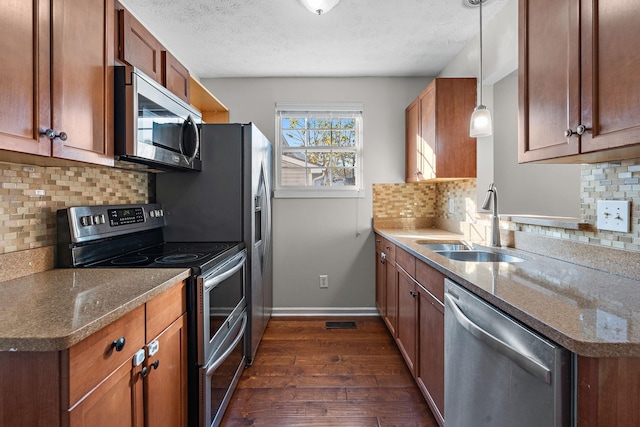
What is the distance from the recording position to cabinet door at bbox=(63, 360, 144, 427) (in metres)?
0.79

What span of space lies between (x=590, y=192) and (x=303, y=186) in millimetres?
2248

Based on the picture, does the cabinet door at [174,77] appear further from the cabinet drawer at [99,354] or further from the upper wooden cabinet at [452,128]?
the upper wooden cabinet at [452,128]

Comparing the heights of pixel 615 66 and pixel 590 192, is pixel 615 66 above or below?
above

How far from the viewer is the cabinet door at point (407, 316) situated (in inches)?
76.0

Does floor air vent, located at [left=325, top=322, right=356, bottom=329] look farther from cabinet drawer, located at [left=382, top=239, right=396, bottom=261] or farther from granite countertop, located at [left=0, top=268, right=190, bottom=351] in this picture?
granite countertop, located at [left=0, top=268, right=190, bottom=351]

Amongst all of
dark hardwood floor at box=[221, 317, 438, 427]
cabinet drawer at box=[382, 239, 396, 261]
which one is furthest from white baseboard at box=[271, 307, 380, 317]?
cabinet drawer at box=[382, 239, 396, 261]

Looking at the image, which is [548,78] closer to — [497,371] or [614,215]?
[614,215]

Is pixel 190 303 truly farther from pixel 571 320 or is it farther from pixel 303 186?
pixel 303 186

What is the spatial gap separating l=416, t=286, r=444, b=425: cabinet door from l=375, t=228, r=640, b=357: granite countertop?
25 cm

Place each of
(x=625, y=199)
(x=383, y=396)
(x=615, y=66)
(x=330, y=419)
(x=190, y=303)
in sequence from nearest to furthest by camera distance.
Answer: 1. (x=615, y=66)
2. (x=625, y=199)
3. (x=190, y=303)
4. (x=330, y=419)
5. (x=383, y=396)

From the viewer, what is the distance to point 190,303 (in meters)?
1.40

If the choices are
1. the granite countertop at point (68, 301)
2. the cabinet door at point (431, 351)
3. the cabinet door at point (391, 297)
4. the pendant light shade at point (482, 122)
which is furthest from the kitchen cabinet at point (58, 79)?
the cabinet door at point (391, 297)

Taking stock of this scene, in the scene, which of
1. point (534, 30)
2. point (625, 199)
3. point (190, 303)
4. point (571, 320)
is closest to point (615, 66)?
point (534, 30)

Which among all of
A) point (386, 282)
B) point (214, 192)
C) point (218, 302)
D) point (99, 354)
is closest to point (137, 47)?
point (214, 192)
